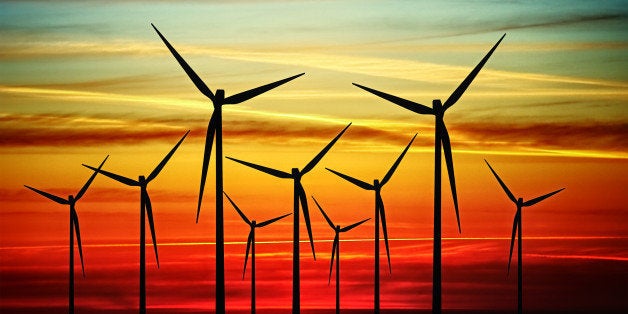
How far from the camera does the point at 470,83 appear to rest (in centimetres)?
6888

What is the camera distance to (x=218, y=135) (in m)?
63.6

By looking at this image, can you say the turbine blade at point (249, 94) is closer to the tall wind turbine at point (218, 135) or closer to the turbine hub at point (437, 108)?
the tall wind turbine at point (218, 135)

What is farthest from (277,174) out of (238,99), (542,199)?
(542,199)

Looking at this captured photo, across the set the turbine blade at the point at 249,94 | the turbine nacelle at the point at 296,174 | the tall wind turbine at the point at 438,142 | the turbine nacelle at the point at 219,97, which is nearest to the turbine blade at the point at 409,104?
the tall wind turbine at the point at 438,142

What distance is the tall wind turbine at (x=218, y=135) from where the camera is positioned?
61.8m

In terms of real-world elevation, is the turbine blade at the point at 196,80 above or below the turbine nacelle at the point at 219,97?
above

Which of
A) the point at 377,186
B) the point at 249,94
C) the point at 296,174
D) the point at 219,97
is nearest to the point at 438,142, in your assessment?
the point at 249,94

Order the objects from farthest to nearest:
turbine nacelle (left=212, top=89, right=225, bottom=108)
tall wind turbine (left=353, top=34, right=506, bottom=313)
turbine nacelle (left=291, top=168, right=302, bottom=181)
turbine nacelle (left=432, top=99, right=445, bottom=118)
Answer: turbine nacelle (left=291, top=168, right=302, bottom=181), turbine nacelle (left=432, top=99, right=445, bottom=118), turbine nacelle (left=212, top=89, right=225, bottom=108), tall wind turbine (left=353, top=34, right=506, bottom=313)

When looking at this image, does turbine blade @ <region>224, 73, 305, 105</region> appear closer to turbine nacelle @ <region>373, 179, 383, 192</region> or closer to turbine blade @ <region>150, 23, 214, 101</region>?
turbine blade @ <region>150, 23, 214, 101</region>

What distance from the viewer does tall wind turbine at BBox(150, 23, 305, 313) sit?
2434 inches

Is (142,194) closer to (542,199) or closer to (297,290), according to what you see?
(297,290)

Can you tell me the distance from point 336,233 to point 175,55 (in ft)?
→ 135

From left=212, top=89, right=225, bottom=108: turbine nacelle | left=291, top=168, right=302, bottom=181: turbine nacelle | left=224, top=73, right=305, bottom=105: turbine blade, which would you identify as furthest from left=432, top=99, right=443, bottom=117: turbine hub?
left=291, top=168, right=302, bottom=181: turbine nacelle

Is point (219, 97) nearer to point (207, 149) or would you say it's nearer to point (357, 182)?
point (207, 149)
